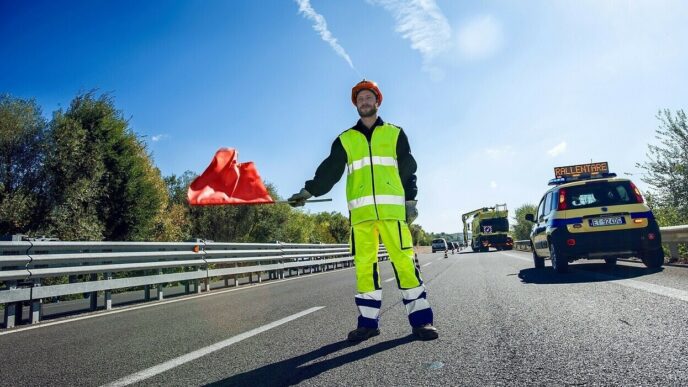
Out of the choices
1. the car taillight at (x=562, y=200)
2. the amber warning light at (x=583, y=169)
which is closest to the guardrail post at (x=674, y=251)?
the amber warning light at (x=583, y=169)

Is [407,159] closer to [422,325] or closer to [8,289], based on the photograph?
[422,325]

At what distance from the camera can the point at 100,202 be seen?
24.1 metres

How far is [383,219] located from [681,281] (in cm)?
500

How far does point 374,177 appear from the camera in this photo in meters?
3.86

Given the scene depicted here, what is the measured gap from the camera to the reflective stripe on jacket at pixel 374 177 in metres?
3.81

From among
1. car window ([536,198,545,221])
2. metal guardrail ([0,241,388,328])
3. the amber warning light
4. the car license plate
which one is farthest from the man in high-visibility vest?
the amber warning light

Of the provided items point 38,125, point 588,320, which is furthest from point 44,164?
point 588,320

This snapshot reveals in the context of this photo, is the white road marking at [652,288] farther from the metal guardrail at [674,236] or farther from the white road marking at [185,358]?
the white road marking at [185,358]

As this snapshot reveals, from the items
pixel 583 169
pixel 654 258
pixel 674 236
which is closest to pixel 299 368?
pixel 654 258

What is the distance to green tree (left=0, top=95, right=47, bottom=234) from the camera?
20.7 meters

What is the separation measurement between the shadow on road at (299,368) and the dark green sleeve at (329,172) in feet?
5.27

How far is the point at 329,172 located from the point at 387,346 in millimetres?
1799

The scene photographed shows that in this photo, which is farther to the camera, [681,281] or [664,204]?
[664,204]

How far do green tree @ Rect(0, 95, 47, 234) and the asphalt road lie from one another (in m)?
19.2
